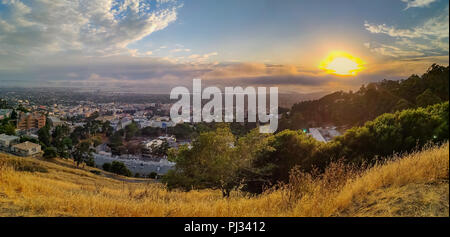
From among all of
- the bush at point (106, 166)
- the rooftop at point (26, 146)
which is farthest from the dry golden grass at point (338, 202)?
the bush at point (106, 166)

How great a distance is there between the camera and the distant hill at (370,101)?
3.46m

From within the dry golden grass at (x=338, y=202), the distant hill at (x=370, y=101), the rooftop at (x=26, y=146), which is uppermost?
the distant hill at (x=370, y=101)

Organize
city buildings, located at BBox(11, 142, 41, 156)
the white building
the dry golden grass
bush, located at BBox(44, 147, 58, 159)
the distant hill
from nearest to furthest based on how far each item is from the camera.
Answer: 1. the dry golden grass
2. the distant hill
3. the white building
4. city buildings, located at BBox(11, 142, 41, 156)
5. bush, located at BBox(44, 147, 58, 159)

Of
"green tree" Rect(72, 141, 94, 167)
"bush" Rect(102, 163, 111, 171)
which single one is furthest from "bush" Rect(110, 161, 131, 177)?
"green tree" Rect(72, 141, 94, 167)

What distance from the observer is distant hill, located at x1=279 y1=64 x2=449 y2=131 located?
3.46m

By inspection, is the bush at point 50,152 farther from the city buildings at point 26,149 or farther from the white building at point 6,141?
the white building at point 6,141

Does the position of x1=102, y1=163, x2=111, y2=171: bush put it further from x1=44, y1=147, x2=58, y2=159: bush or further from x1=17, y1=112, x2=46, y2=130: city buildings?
x1=17, y1=112, x2=46, y2=130: city buildings

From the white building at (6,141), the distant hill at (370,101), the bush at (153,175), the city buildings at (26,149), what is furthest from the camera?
the bush at (153,175)
